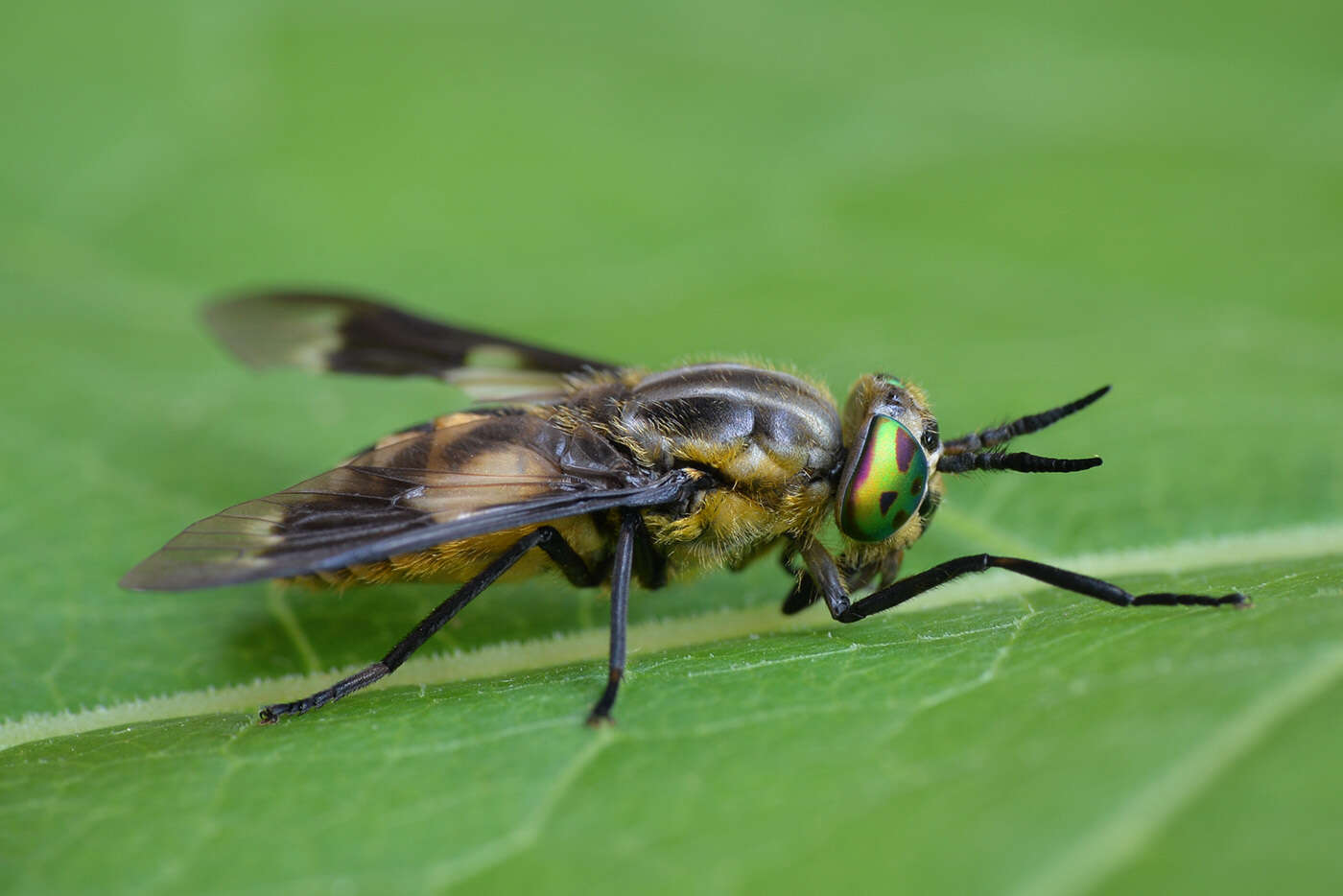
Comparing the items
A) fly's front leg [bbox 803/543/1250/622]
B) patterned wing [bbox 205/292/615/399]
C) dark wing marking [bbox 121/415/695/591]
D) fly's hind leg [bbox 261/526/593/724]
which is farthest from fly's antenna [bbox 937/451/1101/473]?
patterned wing [bbox 205/292/615/399]

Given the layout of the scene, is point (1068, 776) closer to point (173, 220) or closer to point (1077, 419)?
point (1077, 419)

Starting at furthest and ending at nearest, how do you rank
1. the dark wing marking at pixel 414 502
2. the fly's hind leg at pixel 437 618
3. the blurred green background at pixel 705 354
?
1. the fly's hind leg at pixel 437 618
2. the dark wing marking at pixel 414 502
3. the blurred green background at pixel 705 354

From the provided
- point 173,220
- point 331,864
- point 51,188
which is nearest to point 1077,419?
point 331,864

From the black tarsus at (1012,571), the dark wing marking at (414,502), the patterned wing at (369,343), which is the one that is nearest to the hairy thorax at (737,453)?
the dark wing marking at (414,502)

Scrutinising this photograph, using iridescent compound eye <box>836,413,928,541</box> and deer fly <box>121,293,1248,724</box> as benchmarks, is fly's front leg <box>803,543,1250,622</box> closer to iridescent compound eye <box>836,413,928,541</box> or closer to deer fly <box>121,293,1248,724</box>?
deer fly <box>121,293,1248,724</box>

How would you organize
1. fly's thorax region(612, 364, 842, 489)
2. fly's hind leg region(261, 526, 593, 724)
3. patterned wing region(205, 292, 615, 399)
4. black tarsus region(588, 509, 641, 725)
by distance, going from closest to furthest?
black tarsus region(588, 509, 641, 725) → fly's hind leg region(261, 526, 593, 724) → fly's thorax region(612, 364, 842, 489) → patterned wing region(205, 292, 615, 399)

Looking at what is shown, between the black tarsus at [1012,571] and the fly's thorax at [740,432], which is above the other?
the fly's thorax at [740,432]

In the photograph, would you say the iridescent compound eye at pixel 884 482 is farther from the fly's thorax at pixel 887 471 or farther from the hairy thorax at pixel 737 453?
the hairy thorax at pixel 737 453
